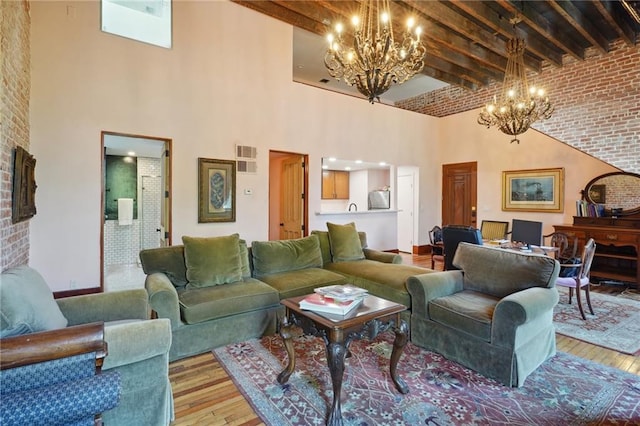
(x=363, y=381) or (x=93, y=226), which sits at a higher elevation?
(x=93, y=226)

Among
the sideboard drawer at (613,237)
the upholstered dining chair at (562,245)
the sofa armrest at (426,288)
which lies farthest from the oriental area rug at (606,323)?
the sofa armrest at (426,288)

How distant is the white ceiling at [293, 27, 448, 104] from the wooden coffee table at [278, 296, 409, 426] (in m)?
5.62

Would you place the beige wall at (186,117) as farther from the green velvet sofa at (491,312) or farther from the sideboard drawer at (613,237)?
the green velvet sofa at (491,312)

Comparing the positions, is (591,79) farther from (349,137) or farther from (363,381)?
(363,381)

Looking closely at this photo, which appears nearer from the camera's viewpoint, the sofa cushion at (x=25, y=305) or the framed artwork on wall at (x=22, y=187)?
the sofa cushion at (x=25, y=305)

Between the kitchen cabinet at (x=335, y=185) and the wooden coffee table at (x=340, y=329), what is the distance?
19.0ft

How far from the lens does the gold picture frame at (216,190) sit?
477cm

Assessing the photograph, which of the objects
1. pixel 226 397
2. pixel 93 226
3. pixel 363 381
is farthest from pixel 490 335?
pixel 93 226

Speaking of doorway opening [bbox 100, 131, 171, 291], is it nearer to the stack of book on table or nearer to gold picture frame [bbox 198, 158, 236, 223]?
gold picture frame [bbox 198, 158, 236, 223]

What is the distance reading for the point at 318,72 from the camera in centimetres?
795

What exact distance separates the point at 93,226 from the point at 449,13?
590 centimetres

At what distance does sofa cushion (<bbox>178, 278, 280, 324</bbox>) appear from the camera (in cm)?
271

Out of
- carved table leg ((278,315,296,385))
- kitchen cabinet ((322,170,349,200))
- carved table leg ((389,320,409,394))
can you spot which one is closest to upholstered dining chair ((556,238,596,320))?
carved table leg ((389,320,409,394))

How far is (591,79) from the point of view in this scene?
19.4 feet
